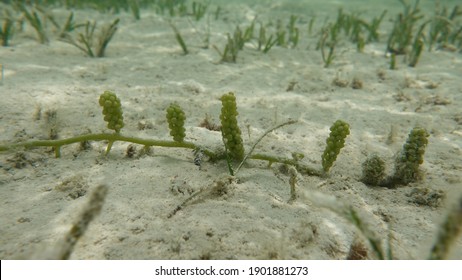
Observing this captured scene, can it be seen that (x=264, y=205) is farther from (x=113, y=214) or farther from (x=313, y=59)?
(x=313, y=59)

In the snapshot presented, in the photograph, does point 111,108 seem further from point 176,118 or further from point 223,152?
point 223,152

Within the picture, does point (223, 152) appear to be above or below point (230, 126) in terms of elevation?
below

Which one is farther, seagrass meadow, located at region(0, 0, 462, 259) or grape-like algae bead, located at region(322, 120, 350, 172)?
grape-like algae bead, located at region(322, 120, 350, 172)

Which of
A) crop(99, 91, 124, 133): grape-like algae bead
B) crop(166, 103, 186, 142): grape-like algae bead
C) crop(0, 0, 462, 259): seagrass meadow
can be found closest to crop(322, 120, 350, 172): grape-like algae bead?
crop(0, 0, 462, 259): seagrass meadow

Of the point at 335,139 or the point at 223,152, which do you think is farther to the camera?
the point at 223,152

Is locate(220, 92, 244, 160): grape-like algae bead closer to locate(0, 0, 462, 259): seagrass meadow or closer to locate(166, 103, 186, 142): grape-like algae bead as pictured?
locate(0, 0, 462, 259): seagrass meadow

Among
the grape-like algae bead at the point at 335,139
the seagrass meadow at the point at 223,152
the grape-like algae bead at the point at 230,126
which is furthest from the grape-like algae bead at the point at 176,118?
the grape-like algae bead at the point at 335,139

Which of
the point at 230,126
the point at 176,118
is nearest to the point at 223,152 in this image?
the point at 230,126

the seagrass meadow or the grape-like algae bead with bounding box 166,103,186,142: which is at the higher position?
the grape-like algae bead with bounding box 166,103,186,142
